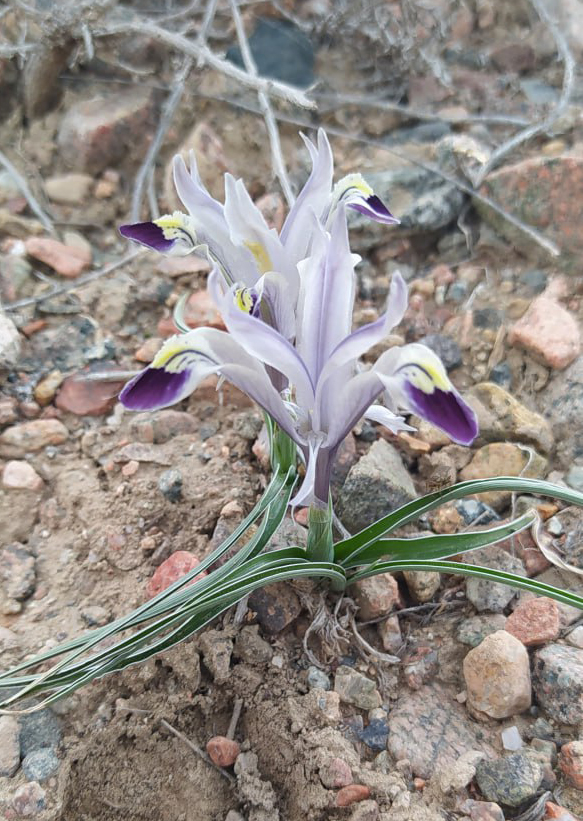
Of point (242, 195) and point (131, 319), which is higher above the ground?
point (242, 195)

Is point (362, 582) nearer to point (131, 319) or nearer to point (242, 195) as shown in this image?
point (242, 195)

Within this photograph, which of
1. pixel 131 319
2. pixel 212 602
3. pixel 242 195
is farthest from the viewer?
pixel 131 319

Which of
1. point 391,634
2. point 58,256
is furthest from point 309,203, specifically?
point 58,256

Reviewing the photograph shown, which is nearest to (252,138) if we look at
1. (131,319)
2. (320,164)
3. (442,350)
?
(131,319)

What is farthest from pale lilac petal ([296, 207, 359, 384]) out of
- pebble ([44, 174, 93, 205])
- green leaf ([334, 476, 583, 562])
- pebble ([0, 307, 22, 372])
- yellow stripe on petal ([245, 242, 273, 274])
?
pebble ([44, 174, 93, 205])

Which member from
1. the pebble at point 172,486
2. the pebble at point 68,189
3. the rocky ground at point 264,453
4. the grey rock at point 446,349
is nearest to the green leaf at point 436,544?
the rocky ground at point 264,453

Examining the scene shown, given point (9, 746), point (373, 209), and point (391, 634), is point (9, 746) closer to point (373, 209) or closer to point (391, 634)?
point (391, 634)
